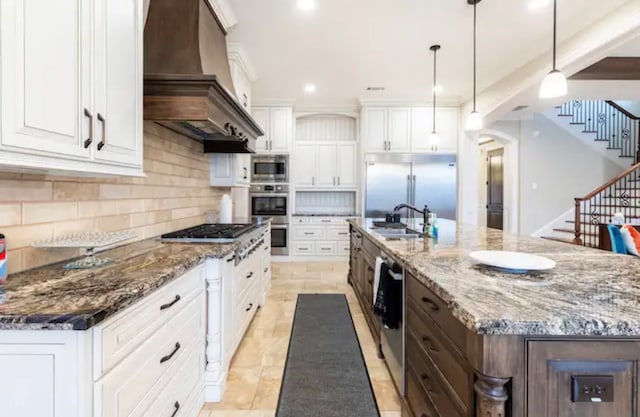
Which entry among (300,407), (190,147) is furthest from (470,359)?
(190,147)

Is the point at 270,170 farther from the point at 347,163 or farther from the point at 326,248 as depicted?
the point at 326,248

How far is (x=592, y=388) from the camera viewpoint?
35.4 inches

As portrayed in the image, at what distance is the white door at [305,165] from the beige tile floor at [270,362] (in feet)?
7.91

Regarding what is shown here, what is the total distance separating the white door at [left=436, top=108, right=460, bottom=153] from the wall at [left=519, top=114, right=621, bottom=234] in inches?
75.2

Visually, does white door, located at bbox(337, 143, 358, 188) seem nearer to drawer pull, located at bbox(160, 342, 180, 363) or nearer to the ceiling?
the ceiling

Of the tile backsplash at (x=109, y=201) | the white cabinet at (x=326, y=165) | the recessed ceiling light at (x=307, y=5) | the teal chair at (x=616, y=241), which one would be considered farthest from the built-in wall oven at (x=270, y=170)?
the teal chair at (x=616, y=241)

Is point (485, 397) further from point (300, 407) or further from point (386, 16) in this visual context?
point (386, 16)

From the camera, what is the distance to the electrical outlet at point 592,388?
2.95 feet

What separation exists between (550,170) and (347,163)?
423cm

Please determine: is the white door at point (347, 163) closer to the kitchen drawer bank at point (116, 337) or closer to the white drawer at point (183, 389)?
the kitchen drawer bank at point (116, 337)

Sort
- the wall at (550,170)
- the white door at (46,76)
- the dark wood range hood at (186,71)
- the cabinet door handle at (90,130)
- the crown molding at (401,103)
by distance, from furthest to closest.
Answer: the wall at (550,170)
the crown molding at (401,103)
the dark wood range hood at (186,71)
the cabinet door handle at (90,130)
the white door at (46,76)

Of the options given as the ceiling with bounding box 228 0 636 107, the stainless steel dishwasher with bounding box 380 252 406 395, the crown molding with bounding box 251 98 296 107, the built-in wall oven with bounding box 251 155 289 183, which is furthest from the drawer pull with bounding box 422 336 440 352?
the crown molding with bounding box 251 98 296 107

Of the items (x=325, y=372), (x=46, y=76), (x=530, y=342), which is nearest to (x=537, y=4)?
(x=530, y=342)

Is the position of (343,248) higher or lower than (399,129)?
lower
